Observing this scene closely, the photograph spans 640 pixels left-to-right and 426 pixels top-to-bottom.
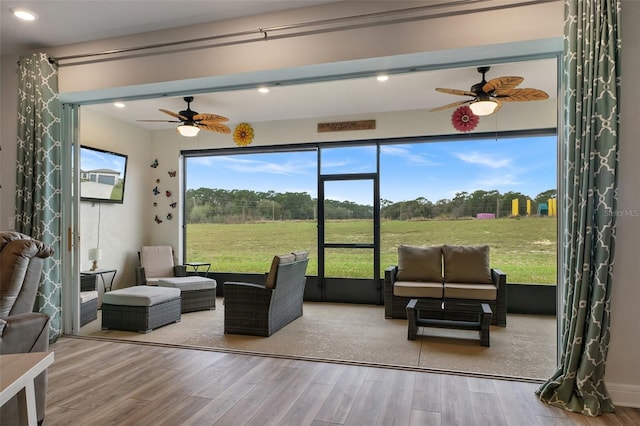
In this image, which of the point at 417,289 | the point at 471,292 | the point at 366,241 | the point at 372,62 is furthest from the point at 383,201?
the point at 372,62

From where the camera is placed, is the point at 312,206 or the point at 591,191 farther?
the point at 312,206

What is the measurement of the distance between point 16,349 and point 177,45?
273 cm

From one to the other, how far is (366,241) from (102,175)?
421 cm

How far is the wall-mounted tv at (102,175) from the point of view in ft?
18.5

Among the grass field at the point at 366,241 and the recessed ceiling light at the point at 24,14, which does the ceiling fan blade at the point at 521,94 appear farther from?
the recessed ceiling light at the point at 24,14

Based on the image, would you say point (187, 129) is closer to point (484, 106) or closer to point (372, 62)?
point (372, 62)

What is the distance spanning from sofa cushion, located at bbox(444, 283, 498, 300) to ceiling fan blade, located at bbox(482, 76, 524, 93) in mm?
2351

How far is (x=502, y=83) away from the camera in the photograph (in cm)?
371

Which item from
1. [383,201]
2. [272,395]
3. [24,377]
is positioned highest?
[383,201]

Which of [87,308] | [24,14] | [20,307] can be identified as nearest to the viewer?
[20,307]

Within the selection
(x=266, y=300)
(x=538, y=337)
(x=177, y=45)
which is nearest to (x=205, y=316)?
(x=266, y=300)

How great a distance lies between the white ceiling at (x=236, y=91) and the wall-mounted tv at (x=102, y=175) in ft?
2.24

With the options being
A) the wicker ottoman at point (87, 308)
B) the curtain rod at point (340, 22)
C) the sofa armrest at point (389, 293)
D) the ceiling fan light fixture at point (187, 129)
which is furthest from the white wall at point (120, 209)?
the sofa armrest at point (389, 293)

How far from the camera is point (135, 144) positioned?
22.2 feet
